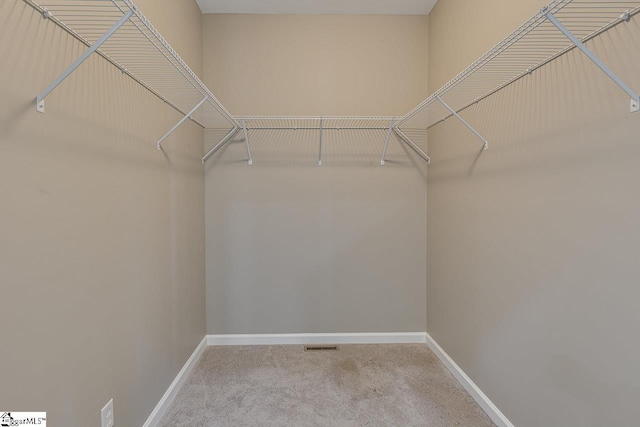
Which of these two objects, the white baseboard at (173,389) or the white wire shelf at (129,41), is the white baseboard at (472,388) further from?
the white wire shelf at (129,41)

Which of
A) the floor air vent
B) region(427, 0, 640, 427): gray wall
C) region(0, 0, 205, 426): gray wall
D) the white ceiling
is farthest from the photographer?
the floor air vent

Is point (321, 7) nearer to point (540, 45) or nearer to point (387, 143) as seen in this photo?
point (387, 143)

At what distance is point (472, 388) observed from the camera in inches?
73.5

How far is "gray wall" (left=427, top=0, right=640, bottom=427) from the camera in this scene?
1.00 m

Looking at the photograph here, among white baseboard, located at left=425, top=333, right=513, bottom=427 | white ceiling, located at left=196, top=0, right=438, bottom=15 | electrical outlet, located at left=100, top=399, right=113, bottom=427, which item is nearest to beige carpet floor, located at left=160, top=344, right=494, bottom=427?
white baseboard, located at left=425, top=333, right=513, bottom=427

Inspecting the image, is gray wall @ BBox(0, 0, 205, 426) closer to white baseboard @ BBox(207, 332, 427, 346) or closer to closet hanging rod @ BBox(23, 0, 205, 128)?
closet hanging rod @ BBox(23, 0, 205, 128)

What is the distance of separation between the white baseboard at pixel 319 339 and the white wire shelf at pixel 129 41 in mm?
1801

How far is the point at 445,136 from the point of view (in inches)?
89.0

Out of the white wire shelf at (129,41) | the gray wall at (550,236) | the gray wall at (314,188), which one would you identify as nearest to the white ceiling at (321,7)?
the gray wall at (314,188)

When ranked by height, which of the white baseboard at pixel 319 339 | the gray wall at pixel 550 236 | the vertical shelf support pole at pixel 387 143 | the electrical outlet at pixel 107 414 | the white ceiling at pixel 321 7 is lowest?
the white baseboard at pixel 319 339

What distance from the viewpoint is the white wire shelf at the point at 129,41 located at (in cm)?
96

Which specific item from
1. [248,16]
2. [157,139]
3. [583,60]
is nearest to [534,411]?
[583,60]

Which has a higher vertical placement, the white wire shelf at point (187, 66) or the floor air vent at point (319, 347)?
the white wire shelf at point (187, 66)

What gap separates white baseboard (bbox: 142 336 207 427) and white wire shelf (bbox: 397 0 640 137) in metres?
2.22
